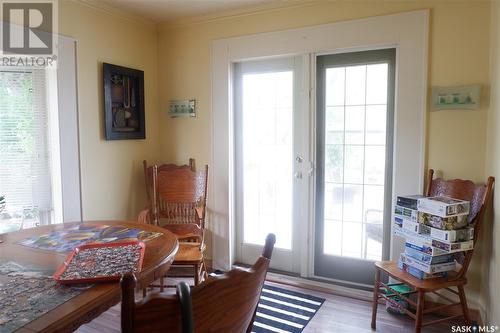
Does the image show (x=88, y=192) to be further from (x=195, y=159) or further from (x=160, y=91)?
(x=160, y=91)

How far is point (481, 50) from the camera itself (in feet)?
7.17

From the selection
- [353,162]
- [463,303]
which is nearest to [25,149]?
[353,162]

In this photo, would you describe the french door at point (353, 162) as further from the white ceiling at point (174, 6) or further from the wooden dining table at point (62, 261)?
the wooden dining table at point (62, 261)

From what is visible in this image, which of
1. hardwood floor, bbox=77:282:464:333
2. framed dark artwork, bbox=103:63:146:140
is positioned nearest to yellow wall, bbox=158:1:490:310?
framed dark artwork, bbox=103:63:146:140

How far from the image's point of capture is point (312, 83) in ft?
9.02

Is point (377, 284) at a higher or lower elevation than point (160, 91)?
lower

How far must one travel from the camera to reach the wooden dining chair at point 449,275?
1947mm

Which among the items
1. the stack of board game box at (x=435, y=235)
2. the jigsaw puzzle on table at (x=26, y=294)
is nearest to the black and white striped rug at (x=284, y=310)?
the stack of board game box at (x=435, y=235)

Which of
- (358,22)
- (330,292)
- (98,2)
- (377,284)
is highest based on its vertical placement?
(98,2)

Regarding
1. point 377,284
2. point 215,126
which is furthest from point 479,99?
point 215,126

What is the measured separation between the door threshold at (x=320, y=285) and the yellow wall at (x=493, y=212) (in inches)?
31.3

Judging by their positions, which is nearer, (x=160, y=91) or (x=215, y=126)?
(x=215, y=126)

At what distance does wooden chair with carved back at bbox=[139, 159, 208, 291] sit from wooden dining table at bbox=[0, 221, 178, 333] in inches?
36.6

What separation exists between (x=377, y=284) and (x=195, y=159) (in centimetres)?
190
